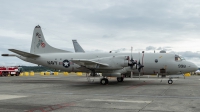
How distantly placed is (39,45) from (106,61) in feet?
35.9

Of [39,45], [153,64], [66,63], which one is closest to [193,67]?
[153,64]

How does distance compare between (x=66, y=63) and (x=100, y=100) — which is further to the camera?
(x=66, y=63)

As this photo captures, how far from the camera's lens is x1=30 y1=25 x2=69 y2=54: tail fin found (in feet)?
96.1

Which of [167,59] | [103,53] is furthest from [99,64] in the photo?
[167,59]

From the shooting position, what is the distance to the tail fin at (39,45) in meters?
29.3

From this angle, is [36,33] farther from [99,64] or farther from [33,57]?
[99,64]

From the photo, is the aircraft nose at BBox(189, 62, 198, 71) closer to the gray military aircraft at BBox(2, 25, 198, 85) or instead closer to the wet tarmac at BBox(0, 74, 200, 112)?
the gray military aircraft at BBox(2, 25, 198, 85)

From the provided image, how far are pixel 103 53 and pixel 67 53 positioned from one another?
16.4ft

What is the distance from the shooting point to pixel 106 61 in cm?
2392

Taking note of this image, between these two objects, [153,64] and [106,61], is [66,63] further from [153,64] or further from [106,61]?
[153,64]

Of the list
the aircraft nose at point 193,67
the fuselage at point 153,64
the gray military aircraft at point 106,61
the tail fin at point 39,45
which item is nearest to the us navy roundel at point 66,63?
the gray military aircraft at point 106,61

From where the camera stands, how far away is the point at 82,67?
2469 centimetres

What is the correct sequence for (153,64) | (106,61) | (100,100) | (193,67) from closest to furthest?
1. (100,100)
2. (106,61)
3. (193,67)
4. (153,64)

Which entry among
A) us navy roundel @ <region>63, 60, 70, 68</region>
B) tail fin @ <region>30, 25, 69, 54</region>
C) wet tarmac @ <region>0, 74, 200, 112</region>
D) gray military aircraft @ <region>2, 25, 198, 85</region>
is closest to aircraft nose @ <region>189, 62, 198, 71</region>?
gray military aircraft @ <region>2, 25, 198, 85</region>
